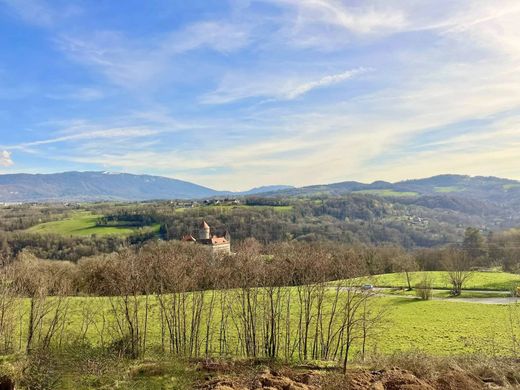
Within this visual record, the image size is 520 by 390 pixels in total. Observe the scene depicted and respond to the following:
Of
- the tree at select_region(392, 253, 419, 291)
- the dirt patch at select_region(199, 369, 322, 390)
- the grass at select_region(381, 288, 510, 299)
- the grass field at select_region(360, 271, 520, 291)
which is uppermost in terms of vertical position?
the dirt patch at select_region(199, 369, 322, 390)

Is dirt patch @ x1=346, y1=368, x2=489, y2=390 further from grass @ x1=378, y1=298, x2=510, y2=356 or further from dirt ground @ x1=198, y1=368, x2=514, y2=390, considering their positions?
grass @ x1=378, y1=298, x2=510, y2=356

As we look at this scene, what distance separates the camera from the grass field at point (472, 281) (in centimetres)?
4884

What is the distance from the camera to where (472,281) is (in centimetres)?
5188

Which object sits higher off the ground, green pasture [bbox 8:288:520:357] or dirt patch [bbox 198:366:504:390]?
dirt patch [bbox 198:366:504:390]

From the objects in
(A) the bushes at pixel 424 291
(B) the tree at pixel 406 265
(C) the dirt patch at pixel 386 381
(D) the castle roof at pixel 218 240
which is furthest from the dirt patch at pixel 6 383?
(D) the castle roof at pixel 218 240

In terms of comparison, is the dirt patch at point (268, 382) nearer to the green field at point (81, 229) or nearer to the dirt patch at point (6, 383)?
the dirt patch at point (6, 383)

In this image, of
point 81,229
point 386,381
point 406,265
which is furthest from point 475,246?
point 81,229

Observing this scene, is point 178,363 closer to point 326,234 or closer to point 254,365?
point 254,365

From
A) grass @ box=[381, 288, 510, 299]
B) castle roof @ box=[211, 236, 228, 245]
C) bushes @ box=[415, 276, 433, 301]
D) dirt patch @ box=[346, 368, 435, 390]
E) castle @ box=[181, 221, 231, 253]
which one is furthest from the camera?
castle roof @ box=[211, 236, 228, 245]

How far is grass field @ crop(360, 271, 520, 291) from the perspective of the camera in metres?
48.8

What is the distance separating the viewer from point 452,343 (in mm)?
24875

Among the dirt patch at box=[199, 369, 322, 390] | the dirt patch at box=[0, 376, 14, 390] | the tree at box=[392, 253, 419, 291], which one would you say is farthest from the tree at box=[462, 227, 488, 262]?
the dirt patch at box=[0, 376, 14, 390]

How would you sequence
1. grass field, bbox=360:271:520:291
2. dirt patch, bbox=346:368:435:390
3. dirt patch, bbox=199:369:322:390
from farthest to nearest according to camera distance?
grass field, bbox=360:271:520:291, dirt patch, bbox=199:369:322:390, dirt patch, bbox=346:368:435:390

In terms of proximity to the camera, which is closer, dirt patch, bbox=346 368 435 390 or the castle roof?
dirt patch, bbox=346 368 435 390
